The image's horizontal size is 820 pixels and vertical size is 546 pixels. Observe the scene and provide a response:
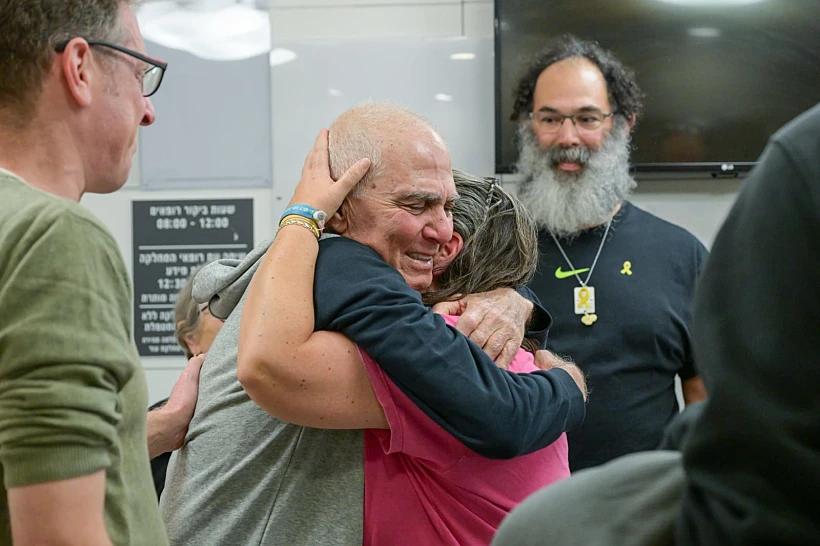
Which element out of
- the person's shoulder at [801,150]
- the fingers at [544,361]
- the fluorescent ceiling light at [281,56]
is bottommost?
the fingers at [544,361]

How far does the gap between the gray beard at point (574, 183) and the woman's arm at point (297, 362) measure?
162 cm

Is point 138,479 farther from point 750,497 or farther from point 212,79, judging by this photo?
point 212,79

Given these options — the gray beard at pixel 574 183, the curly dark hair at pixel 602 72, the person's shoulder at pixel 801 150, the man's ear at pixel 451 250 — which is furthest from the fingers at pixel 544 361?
the curly dark hair at pixel 602 72

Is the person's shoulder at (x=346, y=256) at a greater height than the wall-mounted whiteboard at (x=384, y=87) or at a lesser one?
lesser

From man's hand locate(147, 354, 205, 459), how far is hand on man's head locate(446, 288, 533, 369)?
51cm

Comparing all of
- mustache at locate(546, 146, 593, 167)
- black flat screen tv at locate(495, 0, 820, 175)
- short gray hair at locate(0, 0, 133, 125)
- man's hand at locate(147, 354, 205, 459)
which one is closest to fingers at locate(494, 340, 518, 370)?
man's hand at locate(147, 354, 205, 459)

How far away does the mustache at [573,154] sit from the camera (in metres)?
3.03

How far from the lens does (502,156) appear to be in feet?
11.3

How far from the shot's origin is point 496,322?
1.56 metres

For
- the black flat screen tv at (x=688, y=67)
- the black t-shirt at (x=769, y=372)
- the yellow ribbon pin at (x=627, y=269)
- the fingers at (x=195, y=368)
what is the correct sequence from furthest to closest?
1. the black flat screen tv at (x=688, y=67)
2. the yellow ribbon pin at (x=627, y=269)
3. the fingers at (x=195, y=368)
4. the black t-shirt at (x=769, y=372)

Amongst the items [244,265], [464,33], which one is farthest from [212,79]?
[244,265]

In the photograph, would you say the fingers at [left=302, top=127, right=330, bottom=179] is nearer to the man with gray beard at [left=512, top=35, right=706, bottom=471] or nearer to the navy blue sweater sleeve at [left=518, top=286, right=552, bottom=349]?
the navy blue sweater sleeve at [left=518, top=286, right=552, bottom=349]

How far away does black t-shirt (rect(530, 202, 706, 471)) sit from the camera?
2629 mm

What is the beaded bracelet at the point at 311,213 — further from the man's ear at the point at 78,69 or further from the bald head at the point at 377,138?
the man's ear at the point at 78,69
